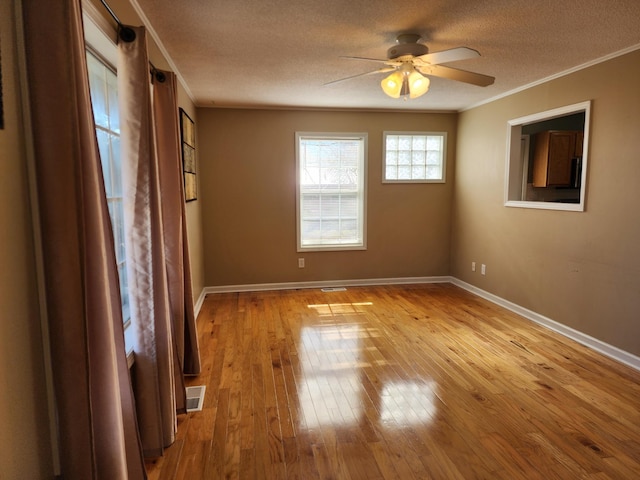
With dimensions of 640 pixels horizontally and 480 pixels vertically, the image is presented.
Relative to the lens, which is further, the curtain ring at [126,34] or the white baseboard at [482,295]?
the white baseboard at [482,295]

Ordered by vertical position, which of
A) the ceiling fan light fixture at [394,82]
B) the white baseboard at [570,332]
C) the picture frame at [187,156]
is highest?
the ceiling fan light fixture at [394,82]

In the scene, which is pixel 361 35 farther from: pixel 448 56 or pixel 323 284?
pixel 323 284

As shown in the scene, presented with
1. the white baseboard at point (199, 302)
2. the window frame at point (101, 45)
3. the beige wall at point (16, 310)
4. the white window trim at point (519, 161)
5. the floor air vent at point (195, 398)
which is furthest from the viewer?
the white baseboard at point (199, 302)

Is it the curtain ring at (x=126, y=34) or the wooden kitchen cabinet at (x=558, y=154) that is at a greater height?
the curtain ring at (x=126, y=34)

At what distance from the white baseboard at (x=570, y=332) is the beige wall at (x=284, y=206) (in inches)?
44.7

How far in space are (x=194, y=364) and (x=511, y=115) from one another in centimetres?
397

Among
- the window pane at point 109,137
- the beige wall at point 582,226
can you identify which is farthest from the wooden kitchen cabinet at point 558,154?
the window pane at point 109,137

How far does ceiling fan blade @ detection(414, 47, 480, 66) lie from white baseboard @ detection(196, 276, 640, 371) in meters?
2.55

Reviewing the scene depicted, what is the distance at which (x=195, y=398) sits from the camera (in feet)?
8.25

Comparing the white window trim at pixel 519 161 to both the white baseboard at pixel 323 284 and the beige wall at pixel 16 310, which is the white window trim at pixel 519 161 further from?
the beige wall at pixel 16 310

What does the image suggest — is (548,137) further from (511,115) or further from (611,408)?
(611,408)

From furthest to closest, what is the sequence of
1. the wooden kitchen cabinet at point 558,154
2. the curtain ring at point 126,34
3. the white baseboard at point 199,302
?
the wooden kitchen cabinet at point 558,154, the white baseboard at point 199,302, the curtain ring at point 126,34

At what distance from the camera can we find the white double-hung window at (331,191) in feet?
16.9

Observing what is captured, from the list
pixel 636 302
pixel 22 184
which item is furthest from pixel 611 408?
pixel 22 184
